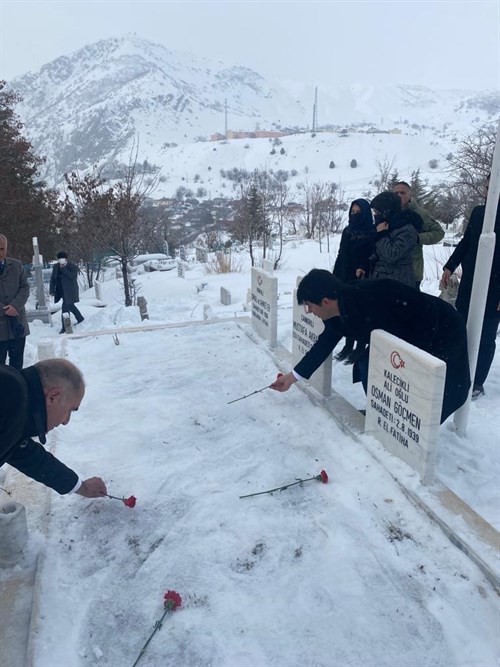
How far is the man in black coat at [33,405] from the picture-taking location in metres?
1.95

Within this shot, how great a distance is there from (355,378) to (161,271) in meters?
16.4

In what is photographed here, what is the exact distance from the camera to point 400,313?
125 inches

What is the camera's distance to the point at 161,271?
19.8 m

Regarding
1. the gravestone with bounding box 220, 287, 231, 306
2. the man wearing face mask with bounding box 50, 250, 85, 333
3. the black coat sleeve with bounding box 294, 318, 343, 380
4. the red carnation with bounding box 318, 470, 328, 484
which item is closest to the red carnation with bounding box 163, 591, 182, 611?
the red carnation with bounding box 318, 470, 328, 484

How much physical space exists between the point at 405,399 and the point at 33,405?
202cm

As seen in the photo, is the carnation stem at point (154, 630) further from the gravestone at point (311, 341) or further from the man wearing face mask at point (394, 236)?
the man wearing face mask at point (394, 236)

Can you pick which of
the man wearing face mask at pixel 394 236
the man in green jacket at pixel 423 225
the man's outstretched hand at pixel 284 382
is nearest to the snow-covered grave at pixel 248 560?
the man's outstretched hand at pixel 284 382

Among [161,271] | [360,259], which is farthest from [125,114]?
[360,259]

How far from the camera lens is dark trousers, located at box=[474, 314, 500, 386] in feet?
13.3

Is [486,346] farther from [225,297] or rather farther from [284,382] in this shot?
[225,297]

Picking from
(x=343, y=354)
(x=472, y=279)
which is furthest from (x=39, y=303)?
(x=472, y=279)

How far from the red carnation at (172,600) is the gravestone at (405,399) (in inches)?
59.4

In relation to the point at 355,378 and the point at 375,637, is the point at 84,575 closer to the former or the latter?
the point at 375,637

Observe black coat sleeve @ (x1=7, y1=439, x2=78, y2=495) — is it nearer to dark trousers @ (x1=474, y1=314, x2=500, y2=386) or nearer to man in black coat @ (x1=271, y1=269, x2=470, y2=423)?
man in black coat @ (x1=271, y1=269, x2=470, y2=423)
